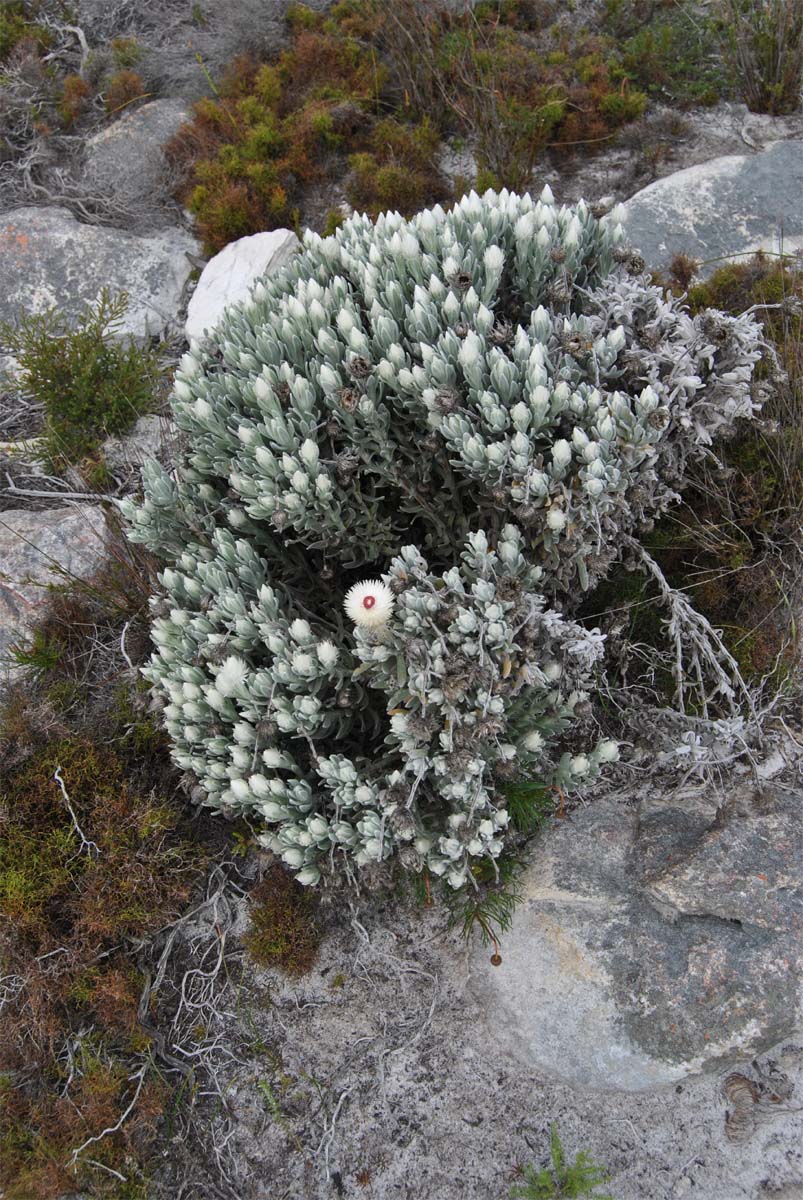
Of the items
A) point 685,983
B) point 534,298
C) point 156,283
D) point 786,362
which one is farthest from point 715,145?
point 685,983

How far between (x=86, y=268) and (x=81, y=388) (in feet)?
6.03

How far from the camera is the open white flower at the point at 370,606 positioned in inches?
108

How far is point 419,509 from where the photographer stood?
3.26 metres

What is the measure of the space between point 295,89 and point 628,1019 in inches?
292

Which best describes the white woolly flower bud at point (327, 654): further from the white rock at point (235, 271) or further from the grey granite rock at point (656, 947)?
the white rock at point (235, 271)

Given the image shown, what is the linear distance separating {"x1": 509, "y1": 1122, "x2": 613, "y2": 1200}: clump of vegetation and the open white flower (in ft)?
6.03

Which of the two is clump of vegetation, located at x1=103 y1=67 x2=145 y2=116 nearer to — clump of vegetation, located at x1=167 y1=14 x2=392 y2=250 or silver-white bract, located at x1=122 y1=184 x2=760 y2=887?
clump of vegetation, located at x1=167 y1=14 x2=392 y2=250

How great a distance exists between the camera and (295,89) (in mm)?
7082

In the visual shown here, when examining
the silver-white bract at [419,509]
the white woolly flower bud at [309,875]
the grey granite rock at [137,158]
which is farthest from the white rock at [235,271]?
the white woolly flower bud at [309,875]

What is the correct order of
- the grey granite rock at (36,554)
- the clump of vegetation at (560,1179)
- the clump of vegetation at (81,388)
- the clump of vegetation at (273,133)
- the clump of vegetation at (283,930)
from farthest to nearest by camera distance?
1. the clump of vegetation at (273,133)
2. the clump of vegetation at (81,388)
3. the grey granite rock at (36,554)
4. the clump of vegetation at (283,930)
5. the clump of vegetation at (560,1179)

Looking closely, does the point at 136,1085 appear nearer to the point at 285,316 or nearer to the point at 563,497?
the point at 563,497

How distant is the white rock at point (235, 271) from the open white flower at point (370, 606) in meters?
3.47

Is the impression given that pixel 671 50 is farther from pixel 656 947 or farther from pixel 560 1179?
pixel 560 1179

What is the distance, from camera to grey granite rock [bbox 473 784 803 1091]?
294cm
